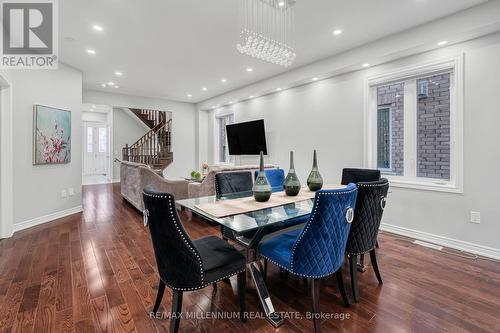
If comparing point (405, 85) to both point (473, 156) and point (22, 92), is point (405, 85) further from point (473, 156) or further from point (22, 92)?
point (22, 92)

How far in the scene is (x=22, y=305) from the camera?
1.90 m

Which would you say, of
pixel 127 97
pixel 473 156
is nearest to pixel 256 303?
pixel 473 156

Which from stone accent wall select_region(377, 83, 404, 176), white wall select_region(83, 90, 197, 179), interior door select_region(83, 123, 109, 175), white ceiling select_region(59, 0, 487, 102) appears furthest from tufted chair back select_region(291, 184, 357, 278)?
interior door select_region(83, 123, 109, 175)

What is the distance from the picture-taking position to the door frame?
3.31 m

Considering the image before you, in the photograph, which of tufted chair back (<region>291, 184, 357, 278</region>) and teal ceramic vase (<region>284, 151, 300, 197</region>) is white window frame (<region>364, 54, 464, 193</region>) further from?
tufted chair back (<region>291, 184, 357, 278</region>)

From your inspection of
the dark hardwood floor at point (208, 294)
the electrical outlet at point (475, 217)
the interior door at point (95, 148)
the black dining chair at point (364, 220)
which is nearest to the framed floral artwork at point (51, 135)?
the dark hardwood floor at point (208, 294)

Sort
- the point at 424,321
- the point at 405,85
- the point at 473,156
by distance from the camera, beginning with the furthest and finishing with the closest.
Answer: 1. the point at 405,85
2. the point at 473,156
3. the point at 424,321

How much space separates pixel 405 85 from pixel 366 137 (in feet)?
2.99

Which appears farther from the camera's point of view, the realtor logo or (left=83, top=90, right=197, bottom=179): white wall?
(left=83, top=90, right=197, bottom=179): white wall

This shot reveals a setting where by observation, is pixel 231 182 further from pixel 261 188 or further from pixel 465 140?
pixel 465 140

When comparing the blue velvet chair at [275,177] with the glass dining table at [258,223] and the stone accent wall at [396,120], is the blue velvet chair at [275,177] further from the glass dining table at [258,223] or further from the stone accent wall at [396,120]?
the stone accent wall at [396,120]

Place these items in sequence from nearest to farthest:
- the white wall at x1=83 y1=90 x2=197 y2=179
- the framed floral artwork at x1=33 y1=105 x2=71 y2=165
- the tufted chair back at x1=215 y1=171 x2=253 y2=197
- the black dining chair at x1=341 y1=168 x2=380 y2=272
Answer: the tufted chair back at x1=215 y1=171 x2=253 y2=197 → the black dining chair at x1=341 y1=168 x2=380 y2=272 → the framed floral artwork at x1=33 y1=105 x2=71 y2=165 → the white wall at x1=83 y1=90 x2=197 y2=179

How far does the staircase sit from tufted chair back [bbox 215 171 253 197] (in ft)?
17.8

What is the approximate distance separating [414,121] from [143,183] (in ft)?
14.7
